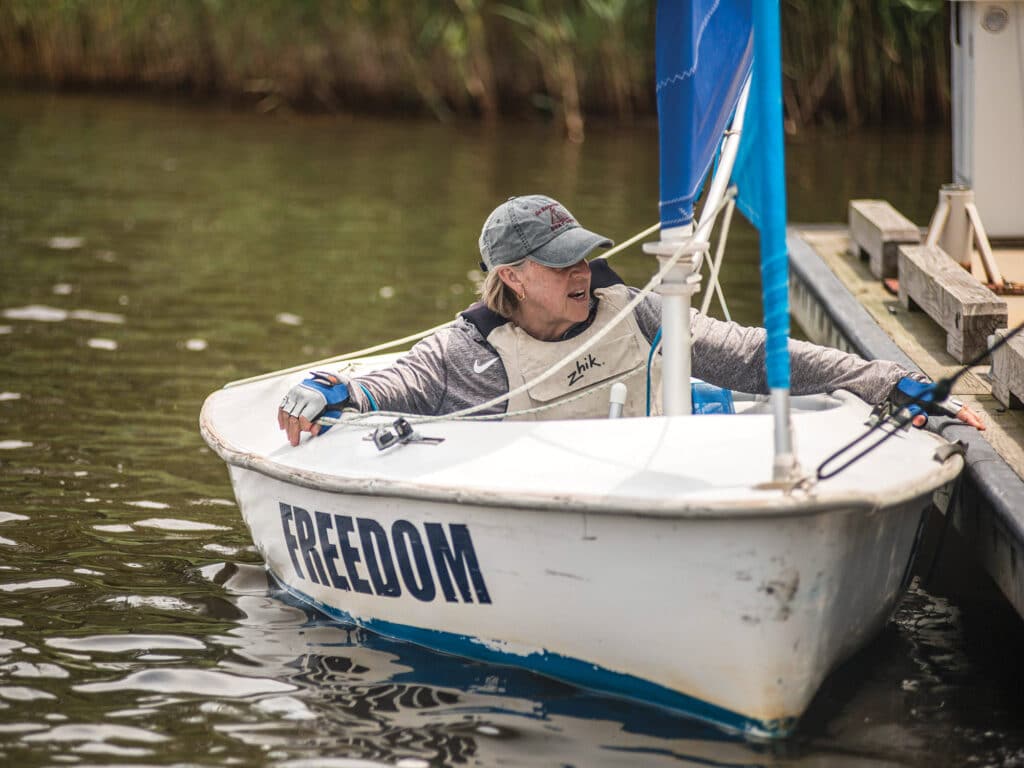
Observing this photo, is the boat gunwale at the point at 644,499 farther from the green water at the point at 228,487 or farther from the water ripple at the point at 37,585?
the water ripple at the point at 37,585

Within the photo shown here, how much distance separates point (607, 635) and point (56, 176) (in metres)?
9.92

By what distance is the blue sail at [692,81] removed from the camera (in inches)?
141

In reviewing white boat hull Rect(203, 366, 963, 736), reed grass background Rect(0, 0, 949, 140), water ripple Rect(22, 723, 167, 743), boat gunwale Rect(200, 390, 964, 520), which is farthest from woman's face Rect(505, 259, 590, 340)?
reed grass background Rect(0, 0, 949, 140)

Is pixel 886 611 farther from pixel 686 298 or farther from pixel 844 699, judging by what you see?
pixel 686 298

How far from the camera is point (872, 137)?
48.1 ft

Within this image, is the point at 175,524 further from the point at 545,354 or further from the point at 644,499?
the point at 644,499

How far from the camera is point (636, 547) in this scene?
10.8 feet

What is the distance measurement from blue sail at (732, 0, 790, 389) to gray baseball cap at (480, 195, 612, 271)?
0.72 meters

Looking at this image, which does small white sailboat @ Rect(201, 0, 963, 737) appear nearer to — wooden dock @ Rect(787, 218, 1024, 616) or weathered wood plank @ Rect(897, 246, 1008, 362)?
wooden dock @ Rect(787, 218, 1024, 616)

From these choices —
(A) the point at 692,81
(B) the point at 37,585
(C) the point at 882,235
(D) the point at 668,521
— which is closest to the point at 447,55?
(C) the point at 882,235

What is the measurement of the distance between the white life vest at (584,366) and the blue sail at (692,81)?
448 mm

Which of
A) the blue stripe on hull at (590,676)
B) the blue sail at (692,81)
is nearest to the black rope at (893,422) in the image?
the blue stripe on hull at (590,676)

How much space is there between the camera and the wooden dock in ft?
12.5

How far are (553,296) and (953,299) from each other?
65.0 inches
